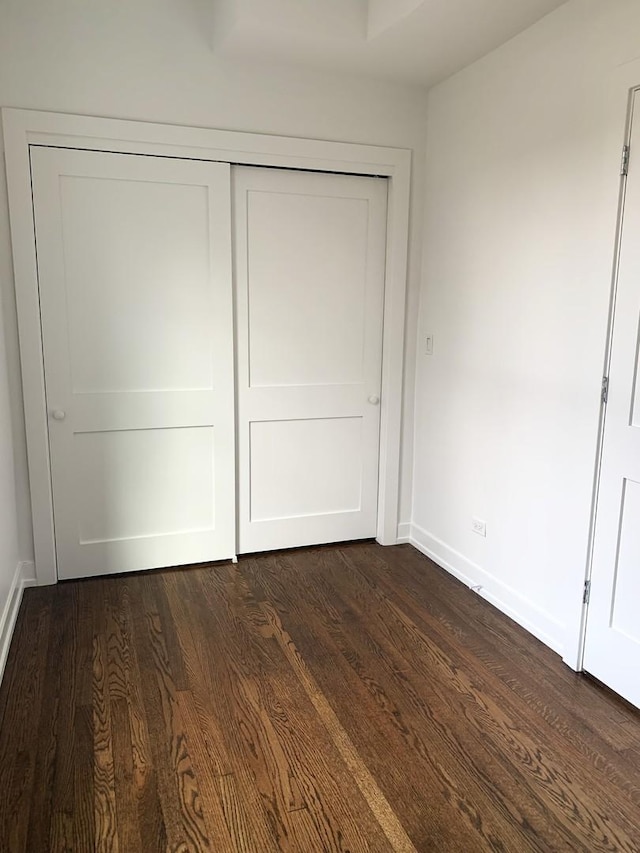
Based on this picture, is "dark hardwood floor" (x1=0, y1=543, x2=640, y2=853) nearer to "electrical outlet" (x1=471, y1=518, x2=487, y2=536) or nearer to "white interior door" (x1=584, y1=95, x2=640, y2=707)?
"white interior door" (x1=584, y1=95, x2=640, y2=707)

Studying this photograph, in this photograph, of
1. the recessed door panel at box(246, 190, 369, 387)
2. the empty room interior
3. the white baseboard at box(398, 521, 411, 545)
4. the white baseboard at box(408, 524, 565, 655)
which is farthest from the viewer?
the white baseboard at box(398, 521, 411, 545)

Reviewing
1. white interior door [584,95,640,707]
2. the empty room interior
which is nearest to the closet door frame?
the empty room interior

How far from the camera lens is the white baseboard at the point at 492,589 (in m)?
2.61

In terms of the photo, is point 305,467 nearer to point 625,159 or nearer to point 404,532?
point 404,532

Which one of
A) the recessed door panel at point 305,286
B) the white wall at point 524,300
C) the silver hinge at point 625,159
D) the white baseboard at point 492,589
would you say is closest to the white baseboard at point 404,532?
the white baseboard at point 492,589

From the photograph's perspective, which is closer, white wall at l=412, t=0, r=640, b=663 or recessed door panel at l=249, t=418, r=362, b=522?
white wall at l=412, t=0, r=640, b=663

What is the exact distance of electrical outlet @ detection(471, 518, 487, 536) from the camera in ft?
10.0

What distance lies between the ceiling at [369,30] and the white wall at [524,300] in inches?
4.9

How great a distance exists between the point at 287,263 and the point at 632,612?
2.25 metres

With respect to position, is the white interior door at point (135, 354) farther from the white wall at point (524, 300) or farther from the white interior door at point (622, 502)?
the white interior door at point (622, 502)

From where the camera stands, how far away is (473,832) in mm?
1674

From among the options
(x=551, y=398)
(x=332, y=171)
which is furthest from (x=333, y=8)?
(x=551, y=398)

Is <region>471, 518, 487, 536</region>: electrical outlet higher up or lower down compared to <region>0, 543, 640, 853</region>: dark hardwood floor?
higher up

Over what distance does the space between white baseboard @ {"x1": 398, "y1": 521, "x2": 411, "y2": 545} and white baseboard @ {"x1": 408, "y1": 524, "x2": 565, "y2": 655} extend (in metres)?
0.02
